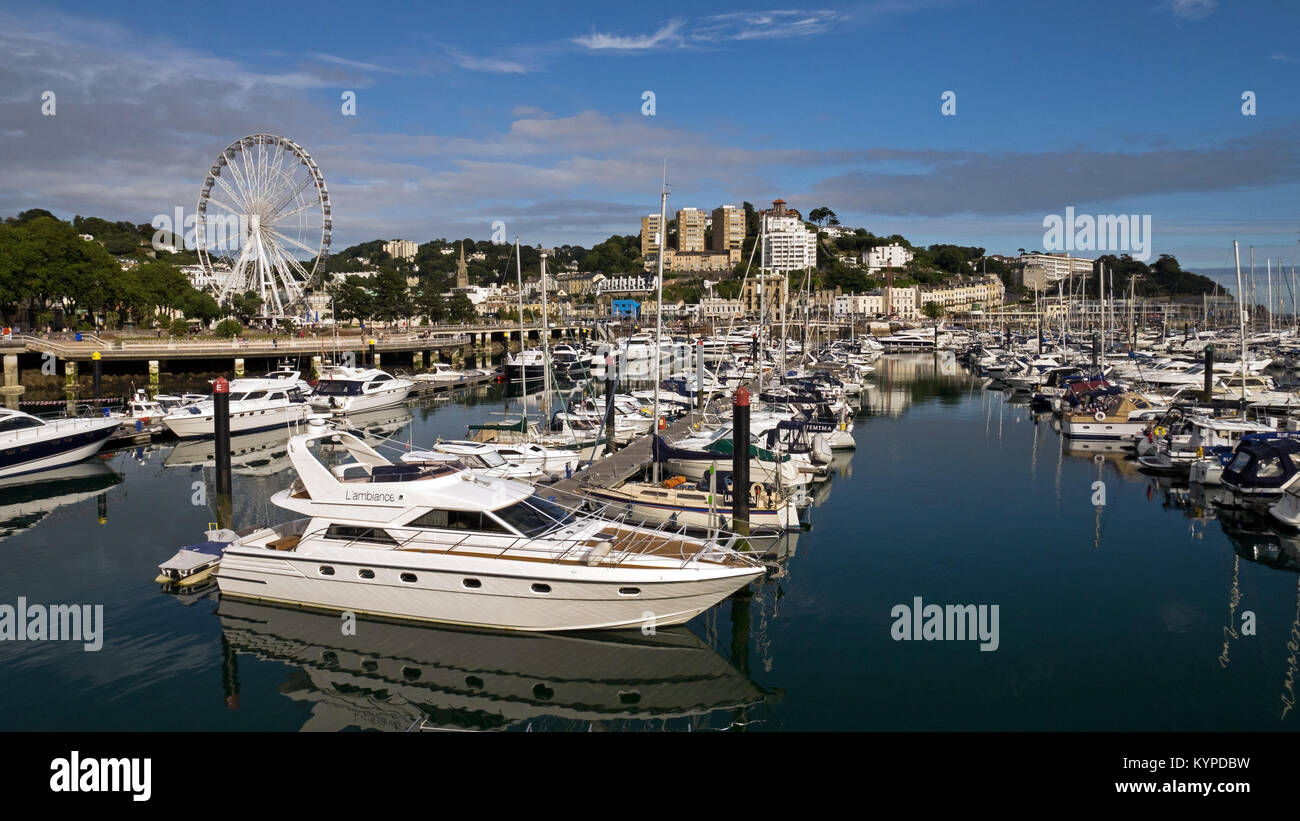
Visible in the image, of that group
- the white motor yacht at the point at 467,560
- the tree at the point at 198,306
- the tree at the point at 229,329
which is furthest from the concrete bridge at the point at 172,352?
the white motor yacht at the point at 467,560

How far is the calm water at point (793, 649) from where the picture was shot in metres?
13.5

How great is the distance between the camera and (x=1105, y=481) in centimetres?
3091

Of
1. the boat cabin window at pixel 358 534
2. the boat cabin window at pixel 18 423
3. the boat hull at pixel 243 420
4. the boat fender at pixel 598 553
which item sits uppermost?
the boat cabin window at pixel 18 423

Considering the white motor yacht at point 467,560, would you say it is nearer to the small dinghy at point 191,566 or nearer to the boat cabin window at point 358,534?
the boat cabin window at point 358,534

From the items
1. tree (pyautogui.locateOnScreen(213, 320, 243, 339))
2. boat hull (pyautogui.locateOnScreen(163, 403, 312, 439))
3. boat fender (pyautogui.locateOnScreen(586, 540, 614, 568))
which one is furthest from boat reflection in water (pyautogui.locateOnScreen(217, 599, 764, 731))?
tree (pyautogui.locateOnScreen(213, 320, 243, 339))

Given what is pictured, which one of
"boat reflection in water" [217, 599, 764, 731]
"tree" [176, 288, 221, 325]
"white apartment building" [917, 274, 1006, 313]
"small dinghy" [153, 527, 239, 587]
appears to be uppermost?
"white apartment building" [917, 274, 1006, 313]

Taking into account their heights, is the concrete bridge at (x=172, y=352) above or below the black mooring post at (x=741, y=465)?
above

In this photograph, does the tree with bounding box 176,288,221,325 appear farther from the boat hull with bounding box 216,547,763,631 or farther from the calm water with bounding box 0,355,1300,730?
the boat hull with bounding box 216,547,763,631

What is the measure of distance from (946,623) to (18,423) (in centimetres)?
3222

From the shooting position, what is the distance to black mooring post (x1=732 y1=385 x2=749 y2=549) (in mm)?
20016

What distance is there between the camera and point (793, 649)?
1593 centimetres

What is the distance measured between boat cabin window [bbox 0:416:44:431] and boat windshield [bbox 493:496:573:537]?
2450 cm

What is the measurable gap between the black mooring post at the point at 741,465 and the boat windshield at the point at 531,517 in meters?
4.58
